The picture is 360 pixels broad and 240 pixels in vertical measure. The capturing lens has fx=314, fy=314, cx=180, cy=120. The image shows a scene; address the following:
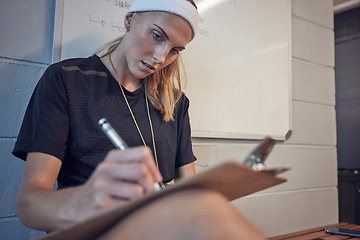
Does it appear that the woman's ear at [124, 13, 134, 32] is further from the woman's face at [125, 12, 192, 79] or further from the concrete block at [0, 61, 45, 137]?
the concrete block at [0, 61, 45, 137]

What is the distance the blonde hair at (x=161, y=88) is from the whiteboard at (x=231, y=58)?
0.12m

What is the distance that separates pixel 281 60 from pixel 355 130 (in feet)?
5.75

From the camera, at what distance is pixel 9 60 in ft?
3.26

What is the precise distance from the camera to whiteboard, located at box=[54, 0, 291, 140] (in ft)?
3.79

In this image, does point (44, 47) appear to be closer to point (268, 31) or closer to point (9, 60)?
point (9, 60)

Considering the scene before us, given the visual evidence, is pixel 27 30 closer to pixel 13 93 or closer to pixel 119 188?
pixel 13 93

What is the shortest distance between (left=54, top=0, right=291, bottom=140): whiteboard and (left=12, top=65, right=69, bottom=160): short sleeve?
281 mm

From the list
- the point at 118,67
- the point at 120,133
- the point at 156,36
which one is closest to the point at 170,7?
the point at 156,36

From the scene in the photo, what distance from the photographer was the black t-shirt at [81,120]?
2.56 ft

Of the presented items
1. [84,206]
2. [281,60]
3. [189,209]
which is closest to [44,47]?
[84,206]

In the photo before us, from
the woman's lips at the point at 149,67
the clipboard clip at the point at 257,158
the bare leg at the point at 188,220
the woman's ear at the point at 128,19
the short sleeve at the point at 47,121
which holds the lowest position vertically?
the bare leg at the point at 188,220

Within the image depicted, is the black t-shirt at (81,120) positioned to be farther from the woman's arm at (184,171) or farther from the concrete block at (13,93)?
the concrete block at (13,93)

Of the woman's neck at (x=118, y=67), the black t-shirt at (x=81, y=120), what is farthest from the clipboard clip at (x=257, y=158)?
the woman's neck at (x=118, y=67)

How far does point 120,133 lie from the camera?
0.95 m
